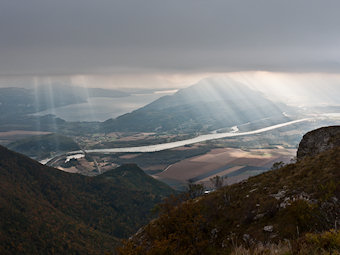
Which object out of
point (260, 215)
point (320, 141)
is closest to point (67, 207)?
point (320, 141)

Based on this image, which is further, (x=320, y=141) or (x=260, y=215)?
(x=320, y=141)

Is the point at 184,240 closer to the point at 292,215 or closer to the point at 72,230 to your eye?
the point at 292,215

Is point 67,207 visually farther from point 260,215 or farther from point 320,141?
point 260,215

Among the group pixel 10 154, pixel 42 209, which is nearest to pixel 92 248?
pixel 42 209

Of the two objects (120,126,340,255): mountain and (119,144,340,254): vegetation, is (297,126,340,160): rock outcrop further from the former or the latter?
(120,126,340,255): mountain

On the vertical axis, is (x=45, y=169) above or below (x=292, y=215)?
below

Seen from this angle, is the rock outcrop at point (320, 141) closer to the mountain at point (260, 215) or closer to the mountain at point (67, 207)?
the mountain at point (260, 215)

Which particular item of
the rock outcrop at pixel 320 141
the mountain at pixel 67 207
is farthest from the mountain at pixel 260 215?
the mountain at pixel 67 207
